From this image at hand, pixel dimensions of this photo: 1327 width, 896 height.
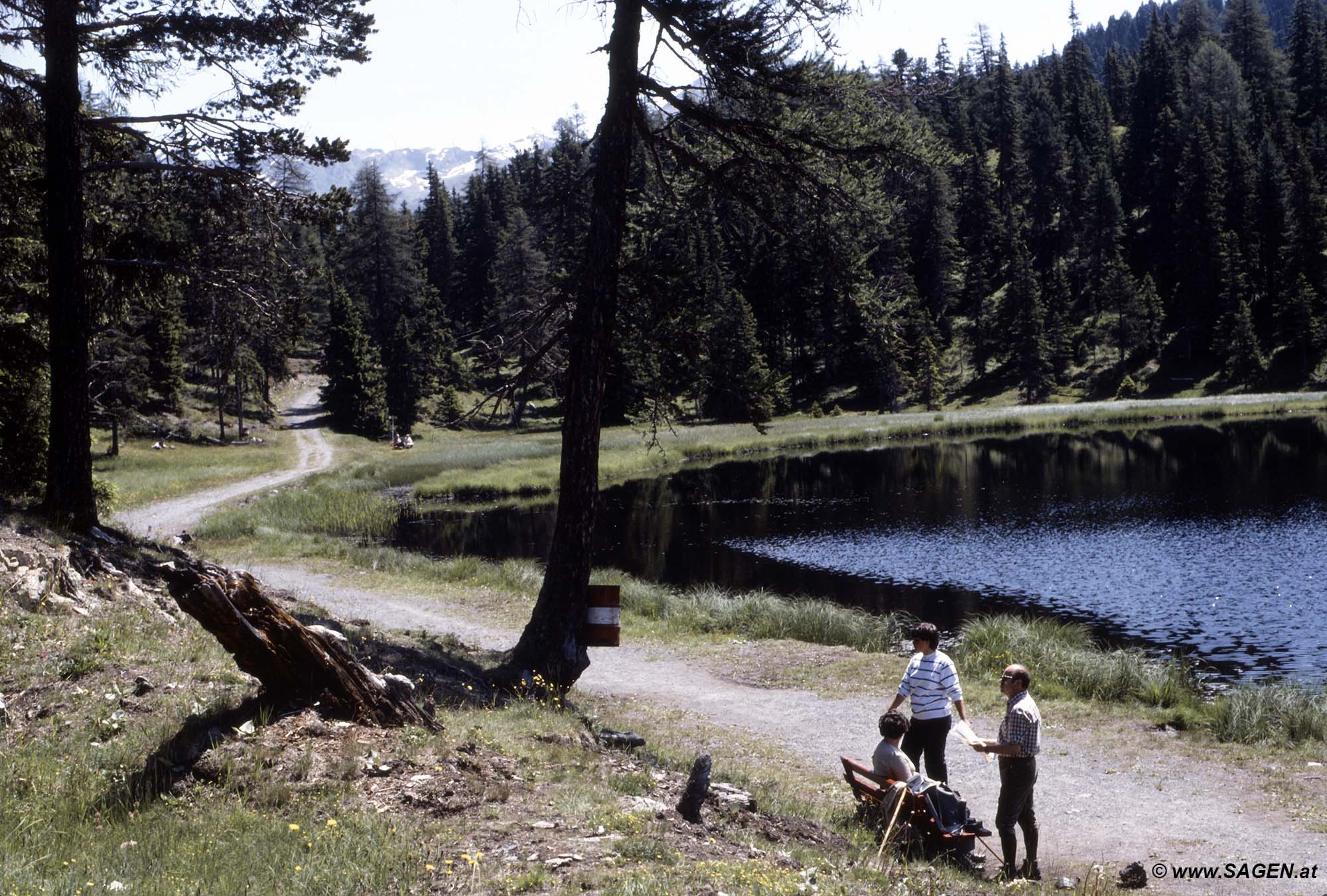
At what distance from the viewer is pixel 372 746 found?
7133 mm

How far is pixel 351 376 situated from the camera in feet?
247

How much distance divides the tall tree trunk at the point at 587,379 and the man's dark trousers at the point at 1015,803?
16.9ft

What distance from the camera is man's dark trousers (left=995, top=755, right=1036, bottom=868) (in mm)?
8016

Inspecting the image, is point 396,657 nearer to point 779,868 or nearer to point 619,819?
point 619,819

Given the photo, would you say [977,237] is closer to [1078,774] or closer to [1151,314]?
[1151,314]

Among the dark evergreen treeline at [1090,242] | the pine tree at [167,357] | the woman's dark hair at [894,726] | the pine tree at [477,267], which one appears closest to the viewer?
the woman's dark hair at [894,726]

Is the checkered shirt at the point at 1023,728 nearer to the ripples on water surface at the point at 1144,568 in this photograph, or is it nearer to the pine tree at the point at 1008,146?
the ripples on water surface at the point at 1144,568

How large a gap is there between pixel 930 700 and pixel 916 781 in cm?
Answer: 98

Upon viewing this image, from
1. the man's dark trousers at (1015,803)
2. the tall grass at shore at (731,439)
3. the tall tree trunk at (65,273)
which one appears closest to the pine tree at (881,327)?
the man's dark trousers at (1015,803)

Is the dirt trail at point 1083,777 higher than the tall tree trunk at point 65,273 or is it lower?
lower

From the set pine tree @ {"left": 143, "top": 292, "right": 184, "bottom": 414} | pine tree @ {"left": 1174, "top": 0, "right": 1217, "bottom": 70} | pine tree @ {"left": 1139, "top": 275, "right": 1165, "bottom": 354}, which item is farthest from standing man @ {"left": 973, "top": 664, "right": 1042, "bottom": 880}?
pine tree @ {"left": 1174, "top": 0, "right": 1217, "bottom": 70}

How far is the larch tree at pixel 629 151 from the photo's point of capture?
1111cm

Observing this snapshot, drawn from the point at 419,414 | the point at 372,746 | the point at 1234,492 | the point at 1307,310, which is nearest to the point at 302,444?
the point at 419,414

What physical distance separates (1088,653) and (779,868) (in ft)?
35.4
